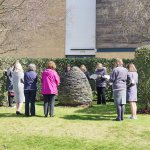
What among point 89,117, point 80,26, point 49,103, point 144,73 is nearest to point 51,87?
point 49,103

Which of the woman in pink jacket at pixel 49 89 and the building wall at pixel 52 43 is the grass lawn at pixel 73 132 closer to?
the woman in pink jacket at pixel 49 89

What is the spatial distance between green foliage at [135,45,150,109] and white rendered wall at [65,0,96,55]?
18.7 meters

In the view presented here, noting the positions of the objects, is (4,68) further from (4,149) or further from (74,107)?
(4,149)

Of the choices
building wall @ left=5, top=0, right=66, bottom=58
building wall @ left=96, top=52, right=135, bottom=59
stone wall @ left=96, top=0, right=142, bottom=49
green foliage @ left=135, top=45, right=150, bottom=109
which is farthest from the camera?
building wall @ left=5, top=0, right=66, bottom=58

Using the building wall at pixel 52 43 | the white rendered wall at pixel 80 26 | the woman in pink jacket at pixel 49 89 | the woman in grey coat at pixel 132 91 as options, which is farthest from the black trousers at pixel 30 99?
the building wall at pixel 52 43

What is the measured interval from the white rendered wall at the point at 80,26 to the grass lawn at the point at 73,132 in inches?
786

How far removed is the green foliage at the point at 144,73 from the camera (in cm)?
1609

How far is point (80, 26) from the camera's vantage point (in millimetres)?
35719

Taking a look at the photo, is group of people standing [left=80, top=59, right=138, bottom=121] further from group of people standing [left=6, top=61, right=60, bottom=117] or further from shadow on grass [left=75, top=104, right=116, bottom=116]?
group of people standing [left=6, top=61, right=60, bottom=117]

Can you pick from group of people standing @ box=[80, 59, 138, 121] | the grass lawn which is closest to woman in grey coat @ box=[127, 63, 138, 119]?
group of people standing @ box=[80, 59, 138, 121]

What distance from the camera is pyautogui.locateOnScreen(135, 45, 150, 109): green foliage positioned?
16.1 m

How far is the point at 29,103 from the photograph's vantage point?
15.8m

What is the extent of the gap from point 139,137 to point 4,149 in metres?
3.65

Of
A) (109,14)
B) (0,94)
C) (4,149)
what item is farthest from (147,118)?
(109,14)
